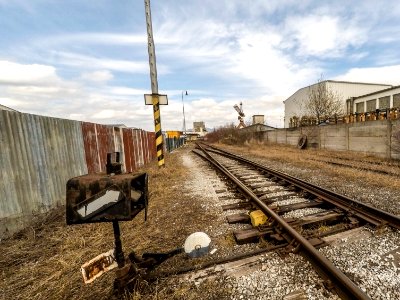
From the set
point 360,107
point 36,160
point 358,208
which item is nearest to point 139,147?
point 36,160

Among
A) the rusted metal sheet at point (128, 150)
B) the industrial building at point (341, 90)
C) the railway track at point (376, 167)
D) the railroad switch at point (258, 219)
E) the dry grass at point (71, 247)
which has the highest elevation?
the industrial building at point (341, 90)

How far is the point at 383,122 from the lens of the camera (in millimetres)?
12156

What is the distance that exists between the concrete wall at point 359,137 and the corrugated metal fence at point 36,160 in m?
13.6

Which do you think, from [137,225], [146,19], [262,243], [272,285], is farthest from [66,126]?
[146,19]

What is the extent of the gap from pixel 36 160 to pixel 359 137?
16.0 meters

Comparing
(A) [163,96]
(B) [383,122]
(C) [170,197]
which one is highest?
(A) [163,96]

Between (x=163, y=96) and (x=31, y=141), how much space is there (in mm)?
5713

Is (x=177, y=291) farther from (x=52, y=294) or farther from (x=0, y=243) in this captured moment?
(x=0, y=243)

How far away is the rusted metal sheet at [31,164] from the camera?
12.4ft

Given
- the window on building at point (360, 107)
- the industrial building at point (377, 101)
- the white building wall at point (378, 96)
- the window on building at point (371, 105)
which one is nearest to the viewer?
the industrial building at point (377, 101)

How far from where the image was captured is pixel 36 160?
14.7ft

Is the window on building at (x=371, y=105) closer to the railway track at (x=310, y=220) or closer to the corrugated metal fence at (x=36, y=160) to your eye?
the railway track at (x=310, y=220)

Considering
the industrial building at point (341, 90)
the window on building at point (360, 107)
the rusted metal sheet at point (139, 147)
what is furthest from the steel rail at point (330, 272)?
the industrial building at point (341, 90)

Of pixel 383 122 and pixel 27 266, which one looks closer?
pixel 27 266
